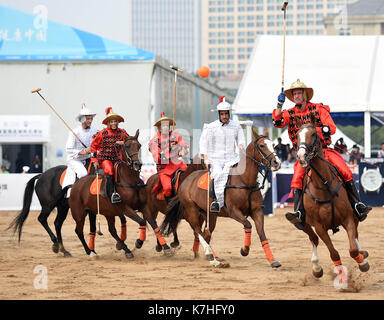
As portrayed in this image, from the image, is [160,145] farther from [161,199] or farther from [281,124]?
[281,124]

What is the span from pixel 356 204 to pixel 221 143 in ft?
10.9

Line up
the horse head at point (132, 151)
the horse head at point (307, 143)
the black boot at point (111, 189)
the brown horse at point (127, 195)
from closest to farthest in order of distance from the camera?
the horse head at point (307, 143) < the horse head at point (132, 151) < the brown horse at point (127, 195) < the black boot at point (111, 189)

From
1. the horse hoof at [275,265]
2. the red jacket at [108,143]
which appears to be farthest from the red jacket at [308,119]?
the red jacket at [108,143]

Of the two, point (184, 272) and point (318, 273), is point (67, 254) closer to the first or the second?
point (184, 272)

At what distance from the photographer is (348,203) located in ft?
31.0

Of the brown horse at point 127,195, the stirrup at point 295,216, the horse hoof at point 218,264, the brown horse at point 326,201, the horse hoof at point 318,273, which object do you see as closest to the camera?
the brown horse at point 326,201

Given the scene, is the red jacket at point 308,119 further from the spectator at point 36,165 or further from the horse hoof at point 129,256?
the spectator at point 36,165

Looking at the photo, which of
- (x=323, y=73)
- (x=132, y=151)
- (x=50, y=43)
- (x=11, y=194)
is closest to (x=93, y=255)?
(x=132, y=151)

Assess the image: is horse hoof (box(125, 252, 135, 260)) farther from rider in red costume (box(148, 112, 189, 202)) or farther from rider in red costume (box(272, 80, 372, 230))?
rider in red costume (box(272, 80, 372, 230))

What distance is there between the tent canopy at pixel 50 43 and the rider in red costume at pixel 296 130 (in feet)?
64.7

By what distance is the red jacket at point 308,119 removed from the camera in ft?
32.1

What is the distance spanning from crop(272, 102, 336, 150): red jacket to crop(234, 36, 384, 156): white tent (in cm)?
1484
